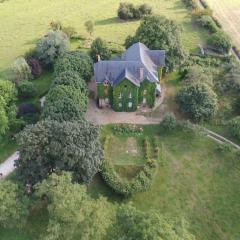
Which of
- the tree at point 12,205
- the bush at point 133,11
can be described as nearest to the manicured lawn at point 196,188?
the tree at point 12,205

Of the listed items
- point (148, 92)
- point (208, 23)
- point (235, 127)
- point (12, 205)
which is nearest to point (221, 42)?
point (208, 23)

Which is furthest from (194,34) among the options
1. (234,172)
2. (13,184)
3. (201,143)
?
(13,184)

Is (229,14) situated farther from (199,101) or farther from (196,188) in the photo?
(196,188)

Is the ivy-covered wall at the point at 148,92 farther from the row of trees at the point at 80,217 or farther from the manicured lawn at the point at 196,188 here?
the row of trees at the point at 80,217

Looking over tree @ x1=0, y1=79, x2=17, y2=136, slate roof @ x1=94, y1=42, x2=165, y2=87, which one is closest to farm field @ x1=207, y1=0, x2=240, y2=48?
slate roof @ x1=94, y1=42, x2=165, y2=87

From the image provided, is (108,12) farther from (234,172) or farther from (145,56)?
(234,172)

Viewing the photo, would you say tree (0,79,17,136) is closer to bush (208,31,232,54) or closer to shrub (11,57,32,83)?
shrub (11,57,32,83)
